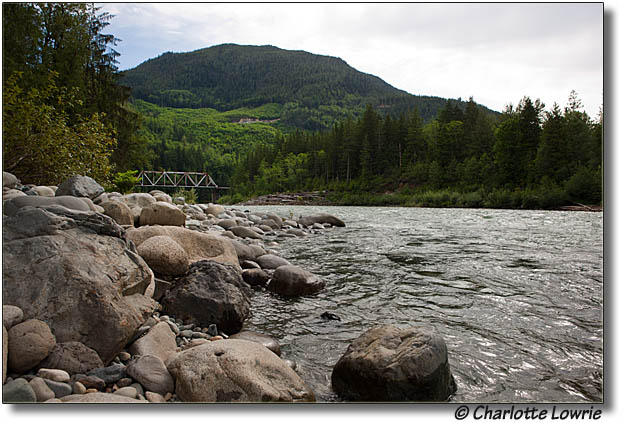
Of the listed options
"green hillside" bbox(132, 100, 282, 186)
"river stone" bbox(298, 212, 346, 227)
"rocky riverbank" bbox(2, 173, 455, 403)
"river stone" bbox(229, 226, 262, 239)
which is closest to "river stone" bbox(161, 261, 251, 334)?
"rocky riverbank" bbox(2, 173, 455, 403)

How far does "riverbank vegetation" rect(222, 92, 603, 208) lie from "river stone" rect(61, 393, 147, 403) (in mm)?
3780

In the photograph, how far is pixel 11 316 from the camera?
2293mm

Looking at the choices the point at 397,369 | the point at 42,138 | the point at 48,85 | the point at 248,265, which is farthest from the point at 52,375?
the point at 48,85

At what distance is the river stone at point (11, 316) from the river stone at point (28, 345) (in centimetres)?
4

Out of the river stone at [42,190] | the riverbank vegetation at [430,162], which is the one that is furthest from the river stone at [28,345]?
the riverbank vegetation at [430,162]

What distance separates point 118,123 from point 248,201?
39071 mm

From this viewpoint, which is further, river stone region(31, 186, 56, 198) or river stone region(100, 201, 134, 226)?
river stone region(100, 201, 134, 226)

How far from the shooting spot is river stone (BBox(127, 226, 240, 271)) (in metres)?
5.02

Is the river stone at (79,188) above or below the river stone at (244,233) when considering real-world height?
above

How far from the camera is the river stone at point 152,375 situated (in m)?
2.33

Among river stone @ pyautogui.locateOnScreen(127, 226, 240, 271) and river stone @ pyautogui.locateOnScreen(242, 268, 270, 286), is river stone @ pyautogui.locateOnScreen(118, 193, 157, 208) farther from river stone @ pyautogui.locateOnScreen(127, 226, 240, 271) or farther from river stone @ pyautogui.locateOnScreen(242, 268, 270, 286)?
river stone @ pyautogui.locateOnScreen(242, 268, 270, 286)

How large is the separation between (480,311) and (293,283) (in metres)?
2.49

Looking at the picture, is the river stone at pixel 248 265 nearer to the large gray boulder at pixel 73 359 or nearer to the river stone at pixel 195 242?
the river stone at pixel 195 242

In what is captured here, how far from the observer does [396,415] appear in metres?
2.18
